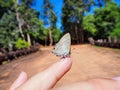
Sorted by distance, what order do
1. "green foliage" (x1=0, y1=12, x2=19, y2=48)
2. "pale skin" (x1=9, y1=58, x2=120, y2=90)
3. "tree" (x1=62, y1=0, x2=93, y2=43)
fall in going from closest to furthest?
1. "pale skin" (x1=9, y1=58, x2=120, y2=90)
2. "green foliage" (x1=0, y1=12, x2=19, y2=48)
3. "tree" (x1=62, y1=0, x2=93, y2=43)

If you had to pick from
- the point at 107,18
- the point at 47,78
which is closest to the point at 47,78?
the point at 47,78

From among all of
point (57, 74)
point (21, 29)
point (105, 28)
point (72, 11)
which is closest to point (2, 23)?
point (21, 29)

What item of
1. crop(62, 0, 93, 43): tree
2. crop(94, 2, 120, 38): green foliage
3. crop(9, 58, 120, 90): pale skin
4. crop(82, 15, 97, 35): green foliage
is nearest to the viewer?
crop(9, 58, 120, 90): pale skin

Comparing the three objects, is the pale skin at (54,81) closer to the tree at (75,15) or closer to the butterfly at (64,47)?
the butterfly at (64,47)

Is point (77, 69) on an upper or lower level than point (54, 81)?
lower

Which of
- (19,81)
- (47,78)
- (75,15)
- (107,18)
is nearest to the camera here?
(47,78)

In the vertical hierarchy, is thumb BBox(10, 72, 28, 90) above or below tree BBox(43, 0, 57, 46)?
below

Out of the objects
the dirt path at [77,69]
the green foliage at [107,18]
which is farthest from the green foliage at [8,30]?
the dirt path at [77,69]

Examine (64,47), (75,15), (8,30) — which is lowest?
(64,47)

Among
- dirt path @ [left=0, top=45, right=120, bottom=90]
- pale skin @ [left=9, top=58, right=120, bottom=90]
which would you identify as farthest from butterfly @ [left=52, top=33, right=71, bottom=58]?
dirt path @ [left=0, top=45, right=120, bottom=90]

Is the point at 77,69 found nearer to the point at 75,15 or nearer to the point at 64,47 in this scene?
the point at 64,47

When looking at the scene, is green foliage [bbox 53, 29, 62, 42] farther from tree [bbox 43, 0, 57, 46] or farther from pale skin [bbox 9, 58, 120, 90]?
pale skin [bbox 9, 58, 120, 90]
